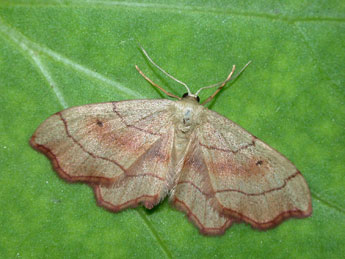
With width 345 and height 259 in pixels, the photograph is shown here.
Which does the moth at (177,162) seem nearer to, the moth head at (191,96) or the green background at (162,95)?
the moth head at (191,96)

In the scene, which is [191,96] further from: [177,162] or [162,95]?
[177,162]

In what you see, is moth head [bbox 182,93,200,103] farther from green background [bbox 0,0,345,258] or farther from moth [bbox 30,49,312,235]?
green background [bbox 0,0,345,258]

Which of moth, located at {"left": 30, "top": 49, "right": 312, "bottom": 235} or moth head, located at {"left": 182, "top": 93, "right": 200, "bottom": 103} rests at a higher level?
moth head, located at {"left": 182, "top": 93, "right": 200, "bottom": 103}

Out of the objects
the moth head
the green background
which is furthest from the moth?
the green background

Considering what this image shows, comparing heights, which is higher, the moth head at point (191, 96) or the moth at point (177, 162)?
the moth head at point (191, 96)

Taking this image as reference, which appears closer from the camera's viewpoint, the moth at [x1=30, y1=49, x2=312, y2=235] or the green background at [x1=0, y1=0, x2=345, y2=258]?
the moth at [x1=30, y1=49, x2=312, y2=235]

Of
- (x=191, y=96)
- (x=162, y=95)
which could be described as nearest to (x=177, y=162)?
(x=191, y=96)

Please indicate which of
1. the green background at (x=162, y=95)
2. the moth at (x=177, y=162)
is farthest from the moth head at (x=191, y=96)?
the green background at (x=162, y=95)
